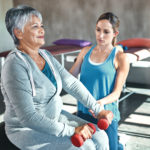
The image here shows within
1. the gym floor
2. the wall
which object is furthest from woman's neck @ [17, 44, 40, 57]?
the wall

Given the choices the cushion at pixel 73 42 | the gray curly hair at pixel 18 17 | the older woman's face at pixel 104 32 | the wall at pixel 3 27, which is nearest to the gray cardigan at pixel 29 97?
the gray curly hair at pixel 18 17

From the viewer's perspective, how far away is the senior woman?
0.99 meters

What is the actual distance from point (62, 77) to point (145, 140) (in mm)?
1247

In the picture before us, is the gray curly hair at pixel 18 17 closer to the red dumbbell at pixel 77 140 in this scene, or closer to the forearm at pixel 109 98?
the red dumbbell at pixel 77 140

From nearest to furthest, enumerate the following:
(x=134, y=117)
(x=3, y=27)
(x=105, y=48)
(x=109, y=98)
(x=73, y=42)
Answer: (x=109, y=98) < (x=105, y=48) < (x=134, y=117) < (x=73, y=42) < (x=3, y=27)

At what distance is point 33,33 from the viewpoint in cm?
110

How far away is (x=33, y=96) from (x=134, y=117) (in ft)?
6.09

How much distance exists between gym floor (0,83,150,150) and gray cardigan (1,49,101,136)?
1.04 metres

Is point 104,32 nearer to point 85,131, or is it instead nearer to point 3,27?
point 85,131

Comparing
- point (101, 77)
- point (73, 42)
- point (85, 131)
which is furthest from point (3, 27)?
point (85, 131)

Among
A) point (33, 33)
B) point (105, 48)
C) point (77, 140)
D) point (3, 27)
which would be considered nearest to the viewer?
point (77, 140)

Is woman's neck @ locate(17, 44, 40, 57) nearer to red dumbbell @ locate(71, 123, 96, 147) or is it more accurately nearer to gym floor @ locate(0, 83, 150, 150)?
red dumbbell @ locate(71, 123, 96, 147)

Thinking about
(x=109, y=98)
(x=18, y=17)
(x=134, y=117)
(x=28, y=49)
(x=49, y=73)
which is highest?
(x=18, y=17)

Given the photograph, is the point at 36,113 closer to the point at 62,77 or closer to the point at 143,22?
the point at 62,77
